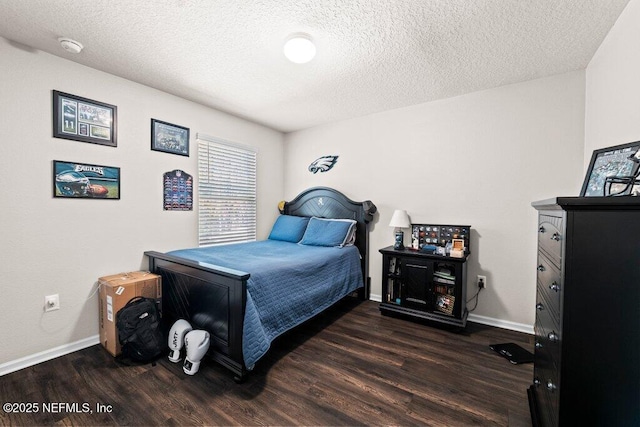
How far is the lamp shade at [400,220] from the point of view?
116 inches

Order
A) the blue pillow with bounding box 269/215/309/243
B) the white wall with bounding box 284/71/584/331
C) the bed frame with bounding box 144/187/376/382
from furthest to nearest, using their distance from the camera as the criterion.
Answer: the blue pillow with bounding box 269/215/309/243, the white wall with bounding box 284/71/584/331, the bed frame with bounding box 144/187/376/382

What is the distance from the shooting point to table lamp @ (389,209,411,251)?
295cm

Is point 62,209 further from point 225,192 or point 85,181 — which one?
point 225,192

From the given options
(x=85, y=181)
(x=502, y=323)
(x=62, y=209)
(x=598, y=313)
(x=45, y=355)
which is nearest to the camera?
(x=598, y=313)

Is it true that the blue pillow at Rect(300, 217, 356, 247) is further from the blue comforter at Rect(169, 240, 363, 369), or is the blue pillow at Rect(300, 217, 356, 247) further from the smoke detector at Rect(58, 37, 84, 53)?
the smoke detector at Rect(58, 37, 84, 53)

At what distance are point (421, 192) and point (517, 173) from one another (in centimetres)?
93

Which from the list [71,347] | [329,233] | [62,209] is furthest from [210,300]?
[329,233]

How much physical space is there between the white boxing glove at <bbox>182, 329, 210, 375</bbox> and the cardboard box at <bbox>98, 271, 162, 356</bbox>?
69 centimetres

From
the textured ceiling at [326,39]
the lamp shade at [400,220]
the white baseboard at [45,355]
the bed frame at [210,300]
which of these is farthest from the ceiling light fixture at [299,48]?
the white baseboard at [45,355]

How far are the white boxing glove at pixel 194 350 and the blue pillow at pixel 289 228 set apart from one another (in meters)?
1.88

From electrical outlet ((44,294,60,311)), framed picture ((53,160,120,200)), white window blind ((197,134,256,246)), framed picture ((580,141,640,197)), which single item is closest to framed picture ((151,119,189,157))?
white window blind ((197,134,256,246))

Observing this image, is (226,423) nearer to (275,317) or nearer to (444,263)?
(275,317)

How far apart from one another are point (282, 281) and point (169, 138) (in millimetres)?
2057

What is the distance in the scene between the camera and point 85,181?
2.23 metres
